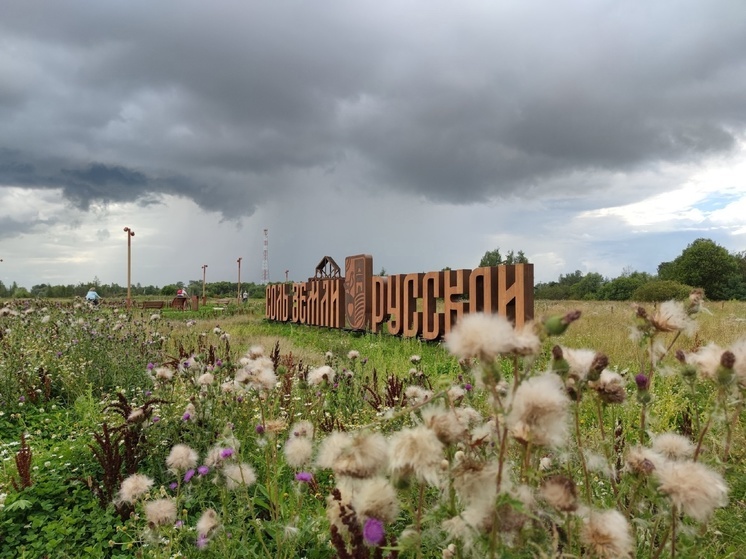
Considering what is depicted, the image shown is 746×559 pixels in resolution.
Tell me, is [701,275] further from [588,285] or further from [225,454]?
[225,454]

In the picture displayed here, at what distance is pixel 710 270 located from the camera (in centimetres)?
4547

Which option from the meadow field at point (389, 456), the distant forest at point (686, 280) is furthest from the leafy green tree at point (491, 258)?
the meadow field at point (389, 456)

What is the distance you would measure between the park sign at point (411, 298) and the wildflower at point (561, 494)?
4.33 meters

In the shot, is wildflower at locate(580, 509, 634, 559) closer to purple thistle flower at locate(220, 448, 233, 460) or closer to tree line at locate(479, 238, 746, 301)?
purple thistle flower at locate(220, 448, 233, 460)

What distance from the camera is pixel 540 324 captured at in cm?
101

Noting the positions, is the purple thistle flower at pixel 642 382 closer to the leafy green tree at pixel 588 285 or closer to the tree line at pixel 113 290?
the tree line at pixel 113 290

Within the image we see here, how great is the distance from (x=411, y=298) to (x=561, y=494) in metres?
10.8

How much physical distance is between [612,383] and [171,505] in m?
1.74

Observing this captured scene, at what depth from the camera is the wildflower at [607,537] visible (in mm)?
1022

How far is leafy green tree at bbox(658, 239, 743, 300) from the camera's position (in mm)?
44750

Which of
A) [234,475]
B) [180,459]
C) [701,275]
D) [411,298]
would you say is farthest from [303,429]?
[701,275]

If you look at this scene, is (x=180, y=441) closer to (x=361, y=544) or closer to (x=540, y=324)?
(x=361, y=544)

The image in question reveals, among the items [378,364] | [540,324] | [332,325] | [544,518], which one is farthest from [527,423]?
[332,325]

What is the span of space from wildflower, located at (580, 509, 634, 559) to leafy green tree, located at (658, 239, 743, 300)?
172 feet
